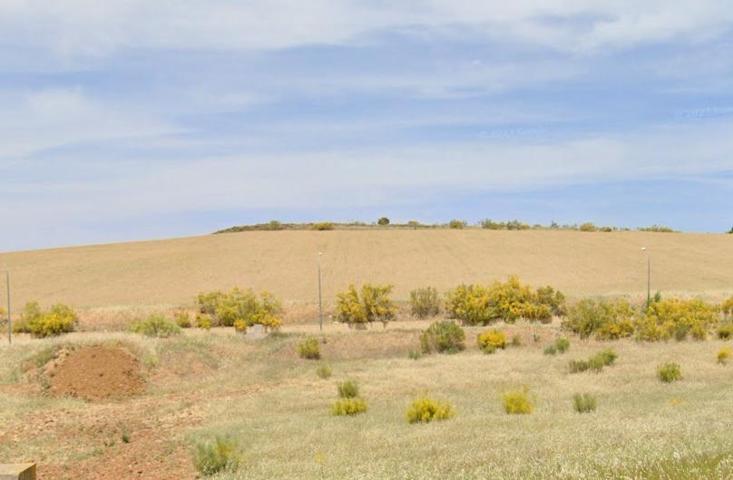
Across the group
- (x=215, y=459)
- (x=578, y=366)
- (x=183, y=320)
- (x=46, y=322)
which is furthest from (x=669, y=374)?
(x=46, y=322)

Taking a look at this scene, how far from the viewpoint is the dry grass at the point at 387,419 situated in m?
9.64

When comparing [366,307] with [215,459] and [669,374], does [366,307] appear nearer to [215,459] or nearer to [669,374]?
[669,374]

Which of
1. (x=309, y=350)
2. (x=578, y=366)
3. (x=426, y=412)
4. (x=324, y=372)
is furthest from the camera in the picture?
(x=309, y=350)

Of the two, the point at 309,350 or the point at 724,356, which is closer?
the point at 724,356

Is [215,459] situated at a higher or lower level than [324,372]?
higher

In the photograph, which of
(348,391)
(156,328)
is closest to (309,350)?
(156,328)

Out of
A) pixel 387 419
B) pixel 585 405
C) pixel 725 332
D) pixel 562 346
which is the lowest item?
pixel 725 332

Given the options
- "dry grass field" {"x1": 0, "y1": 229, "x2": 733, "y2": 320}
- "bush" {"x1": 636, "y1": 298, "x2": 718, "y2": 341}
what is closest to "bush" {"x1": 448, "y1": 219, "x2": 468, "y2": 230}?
"dry grass field" {"x1": 0, "y1": 229, "x2": 733, "y2": 320}

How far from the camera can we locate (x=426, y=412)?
16.1 m

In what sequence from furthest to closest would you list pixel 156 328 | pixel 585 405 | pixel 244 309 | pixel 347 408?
pixel 244 309, pixel 156 328, pixel 347 408, pixel 585 405

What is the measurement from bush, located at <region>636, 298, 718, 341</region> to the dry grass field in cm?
1265

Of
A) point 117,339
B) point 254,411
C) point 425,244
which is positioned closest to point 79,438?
point 254,411

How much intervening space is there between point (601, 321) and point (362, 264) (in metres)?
28.8

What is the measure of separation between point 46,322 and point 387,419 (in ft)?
106
